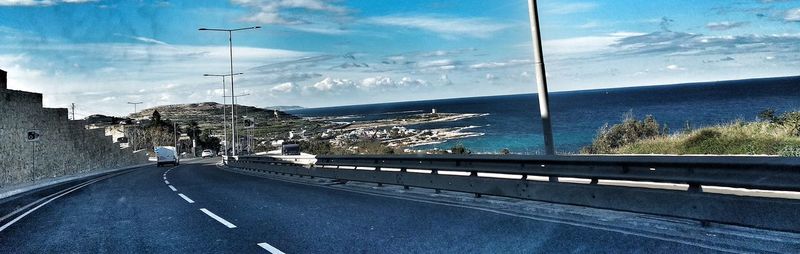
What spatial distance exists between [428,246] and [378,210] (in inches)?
139

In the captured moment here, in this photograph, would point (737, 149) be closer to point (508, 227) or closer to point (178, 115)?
point (508, 227)

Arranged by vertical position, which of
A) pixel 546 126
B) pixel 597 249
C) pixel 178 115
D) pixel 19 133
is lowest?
pixel 597 249

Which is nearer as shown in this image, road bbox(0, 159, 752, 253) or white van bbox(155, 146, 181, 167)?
road bbox(0, 159, 752, 253)

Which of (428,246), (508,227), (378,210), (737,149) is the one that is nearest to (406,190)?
(378,210)

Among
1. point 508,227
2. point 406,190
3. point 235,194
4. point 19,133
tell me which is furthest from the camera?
point 19,133

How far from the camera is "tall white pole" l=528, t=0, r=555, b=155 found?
417 inches

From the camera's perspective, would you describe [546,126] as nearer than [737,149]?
Yes

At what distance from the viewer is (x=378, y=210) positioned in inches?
408

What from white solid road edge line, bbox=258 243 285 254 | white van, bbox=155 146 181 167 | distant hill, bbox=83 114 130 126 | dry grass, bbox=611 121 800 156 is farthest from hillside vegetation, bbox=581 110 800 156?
distant hill, bbox=83 114 130 126

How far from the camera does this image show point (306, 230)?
843 cm

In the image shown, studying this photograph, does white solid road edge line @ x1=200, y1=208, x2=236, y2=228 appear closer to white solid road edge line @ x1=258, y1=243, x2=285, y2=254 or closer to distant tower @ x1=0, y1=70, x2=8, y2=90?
white solid road edge line @ x1=258, y1=243, x2=285, y2=254

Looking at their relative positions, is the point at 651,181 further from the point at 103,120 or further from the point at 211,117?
the point at 211,117

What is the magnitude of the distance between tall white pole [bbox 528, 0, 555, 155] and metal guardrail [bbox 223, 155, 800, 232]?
0.79 metres

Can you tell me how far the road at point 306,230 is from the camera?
22.4ft
